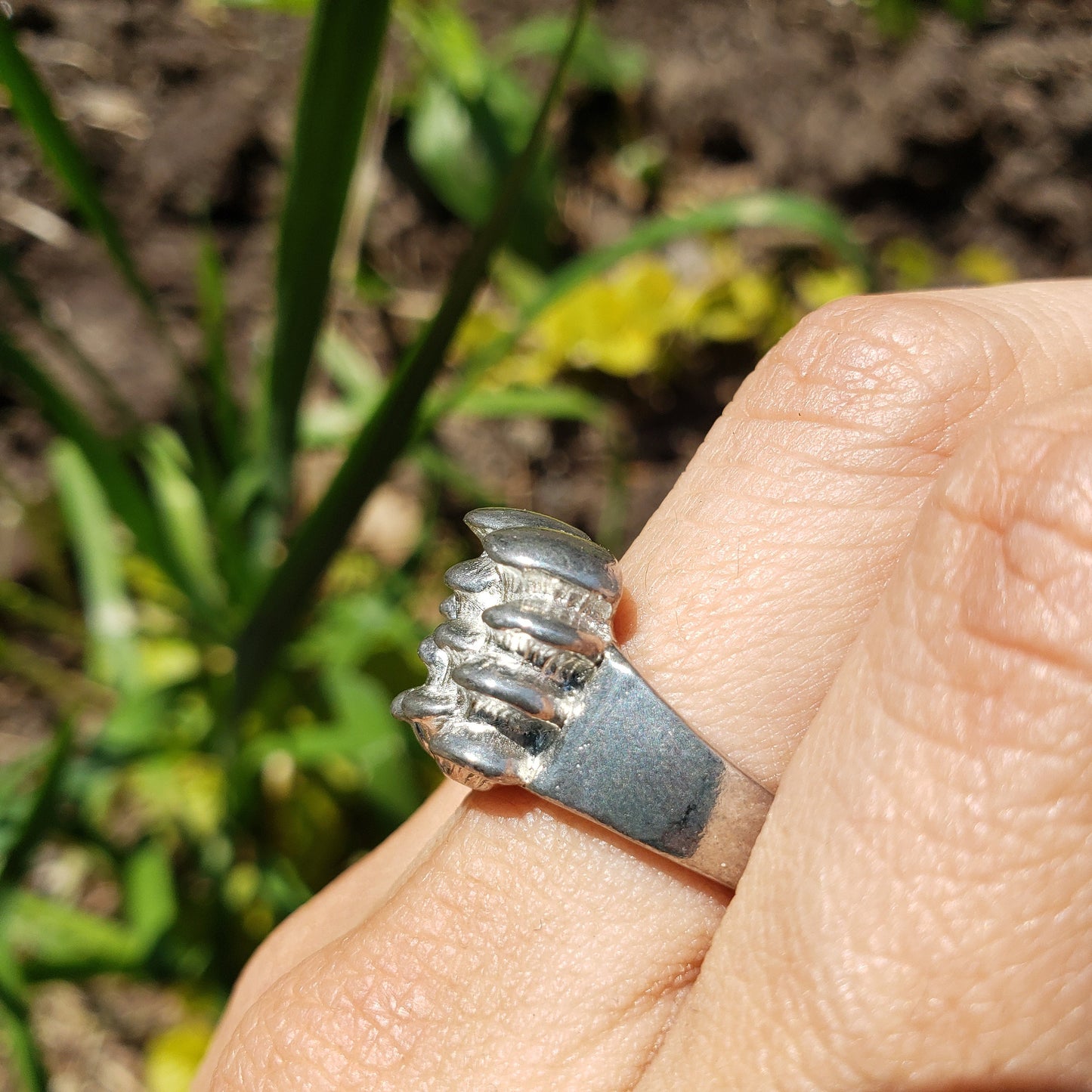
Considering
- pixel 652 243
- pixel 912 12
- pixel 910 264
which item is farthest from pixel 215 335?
pixel 912 12

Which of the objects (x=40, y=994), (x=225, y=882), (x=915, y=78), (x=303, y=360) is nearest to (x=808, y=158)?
(x=915, y=78)

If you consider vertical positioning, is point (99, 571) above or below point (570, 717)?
below

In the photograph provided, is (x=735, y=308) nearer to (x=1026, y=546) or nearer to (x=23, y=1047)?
(x=1026, y=546)

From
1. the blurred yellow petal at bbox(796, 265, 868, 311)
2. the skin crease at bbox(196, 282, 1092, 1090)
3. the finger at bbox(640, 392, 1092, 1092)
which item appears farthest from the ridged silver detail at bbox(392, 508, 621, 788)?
the blurred yellow petal at bbox(796, 265, 868, 311)

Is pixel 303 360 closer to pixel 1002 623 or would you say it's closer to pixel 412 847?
pixel 412 847

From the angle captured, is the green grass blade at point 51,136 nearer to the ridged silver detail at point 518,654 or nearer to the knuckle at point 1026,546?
the ridged silver detail at point 518,654

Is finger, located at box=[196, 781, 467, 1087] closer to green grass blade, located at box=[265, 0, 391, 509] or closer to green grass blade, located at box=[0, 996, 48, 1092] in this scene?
green grass blade, located at box=[0, 996, 48, 1092]
